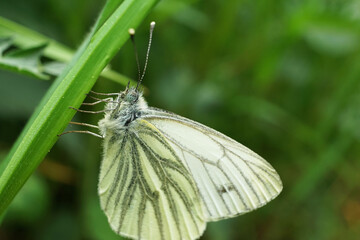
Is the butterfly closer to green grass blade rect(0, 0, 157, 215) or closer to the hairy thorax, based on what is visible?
the hairy thorax

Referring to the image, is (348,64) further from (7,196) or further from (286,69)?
(7,196)

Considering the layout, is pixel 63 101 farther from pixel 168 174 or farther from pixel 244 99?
pixel 244 99

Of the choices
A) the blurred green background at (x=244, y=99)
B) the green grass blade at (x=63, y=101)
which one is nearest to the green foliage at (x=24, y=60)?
the green grass blade at (x=63, y=101)

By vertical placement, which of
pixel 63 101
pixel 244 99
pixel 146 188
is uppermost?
pixel 244 99

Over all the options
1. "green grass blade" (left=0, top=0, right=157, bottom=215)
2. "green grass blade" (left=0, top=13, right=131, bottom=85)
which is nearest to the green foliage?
"green grass blade" (left=0, top=0, right=157, bottom=215)

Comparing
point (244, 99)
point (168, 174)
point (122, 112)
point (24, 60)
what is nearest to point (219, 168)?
point (168, 174)

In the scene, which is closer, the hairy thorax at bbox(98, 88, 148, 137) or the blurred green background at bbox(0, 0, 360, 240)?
the hairy thorax at bbox(98, 88, 148, 137)

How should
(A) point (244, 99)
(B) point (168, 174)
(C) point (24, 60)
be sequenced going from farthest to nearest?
(A) point (244, 99)
(B) point (168, 174)
(C) point (24, 60)
